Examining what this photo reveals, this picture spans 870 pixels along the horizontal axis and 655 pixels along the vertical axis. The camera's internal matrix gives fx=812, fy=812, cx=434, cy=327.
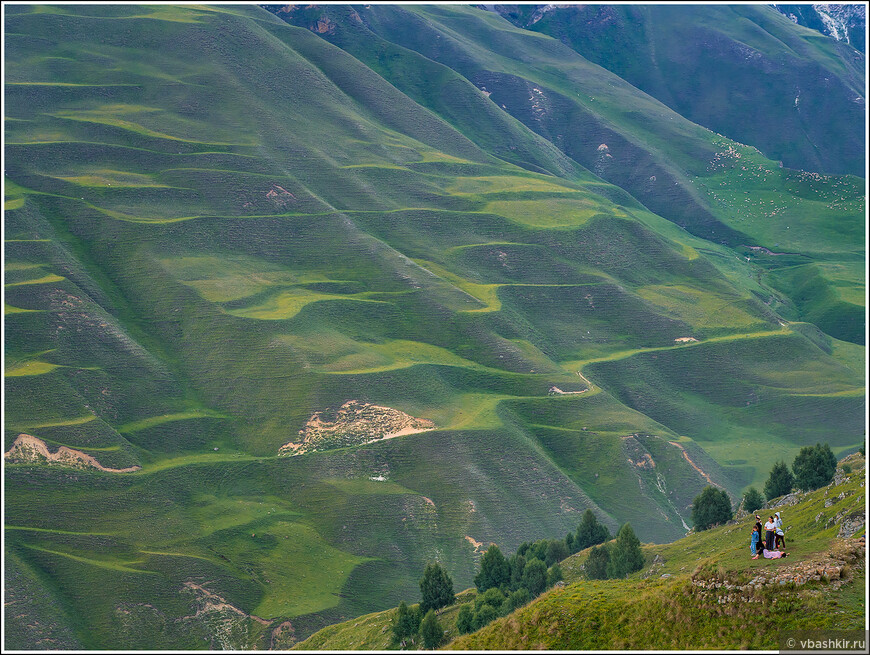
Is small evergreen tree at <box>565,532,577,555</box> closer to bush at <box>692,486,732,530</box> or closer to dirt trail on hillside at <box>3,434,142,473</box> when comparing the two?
bush at <box>692,486,732,530</box>

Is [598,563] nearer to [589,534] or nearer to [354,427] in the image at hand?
[589,534]

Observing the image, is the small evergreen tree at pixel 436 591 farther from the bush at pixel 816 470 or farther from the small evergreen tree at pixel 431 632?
the bush at pixel 816 470

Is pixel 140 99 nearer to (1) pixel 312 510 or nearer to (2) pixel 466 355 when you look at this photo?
(2) pixel 466 355

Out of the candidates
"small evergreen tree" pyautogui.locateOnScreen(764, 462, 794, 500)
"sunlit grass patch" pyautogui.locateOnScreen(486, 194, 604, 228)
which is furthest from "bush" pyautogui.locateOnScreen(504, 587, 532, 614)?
"sunlit grass patch" pyautogui.locateOnScreen(486, 194, 604, 228)

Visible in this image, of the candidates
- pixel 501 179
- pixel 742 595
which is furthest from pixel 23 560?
pixel 501 179

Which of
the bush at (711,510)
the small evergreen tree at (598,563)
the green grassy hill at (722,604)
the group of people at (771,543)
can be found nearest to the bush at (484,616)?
the small evergreen tree at (598,563)

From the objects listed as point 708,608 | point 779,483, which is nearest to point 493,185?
point 779,483

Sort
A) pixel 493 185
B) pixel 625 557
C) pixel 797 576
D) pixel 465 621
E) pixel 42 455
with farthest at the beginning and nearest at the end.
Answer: pixel 493 185 < pixel 42 455 < pixel 625 557 < pixel 465 621 < pixel 797 576
